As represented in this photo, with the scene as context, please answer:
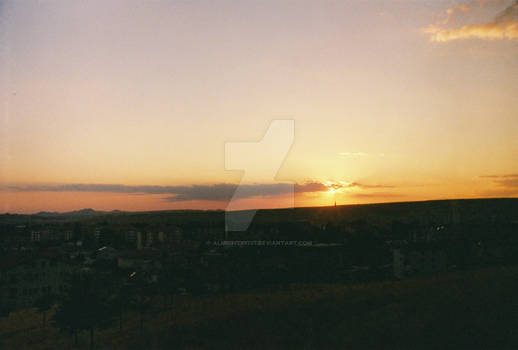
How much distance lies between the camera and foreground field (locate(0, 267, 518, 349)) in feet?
40.4

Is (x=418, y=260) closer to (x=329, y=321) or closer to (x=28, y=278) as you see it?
(x=329, y=321)

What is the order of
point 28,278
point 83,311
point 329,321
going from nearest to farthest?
1. point 329,321
2. point 83,311
3. point 28,278

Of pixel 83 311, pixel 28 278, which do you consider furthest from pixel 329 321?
pixel 28 278

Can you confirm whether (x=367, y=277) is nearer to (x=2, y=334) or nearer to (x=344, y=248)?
(x=344, y=248)

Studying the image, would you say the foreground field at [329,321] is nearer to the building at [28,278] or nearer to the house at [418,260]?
the building at [28,278]

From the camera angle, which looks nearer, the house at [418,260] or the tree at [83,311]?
the tree at [83,311]

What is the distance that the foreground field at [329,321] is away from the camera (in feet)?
40.4

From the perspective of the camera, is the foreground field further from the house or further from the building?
the house

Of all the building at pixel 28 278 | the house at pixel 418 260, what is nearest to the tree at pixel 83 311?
the building at pixel 28 278

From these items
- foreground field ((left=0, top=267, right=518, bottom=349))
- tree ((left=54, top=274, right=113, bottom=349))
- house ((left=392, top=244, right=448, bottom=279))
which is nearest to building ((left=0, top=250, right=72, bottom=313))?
foreground field ((left=0, top=267, right=518, bottom=349))

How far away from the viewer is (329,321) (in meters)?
14.9

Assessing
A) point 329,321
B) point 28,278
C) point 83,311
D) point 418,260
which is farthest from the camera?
point 418,260

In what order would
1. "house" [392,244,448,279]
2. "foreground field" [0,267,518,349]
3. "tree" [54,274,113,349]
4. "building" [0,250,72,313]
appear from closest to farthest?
"foreground field" [0,267,518,349], "tree" [54,274,113,349], "building" [0,250,72,313], "house" [392,244,448,279]

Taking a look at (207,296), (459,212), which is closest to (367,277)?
(207,296)
